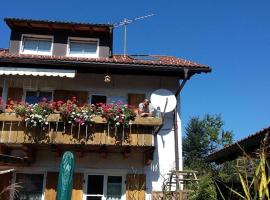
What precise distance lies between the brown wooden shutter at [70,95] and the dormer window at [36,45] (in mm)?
2267

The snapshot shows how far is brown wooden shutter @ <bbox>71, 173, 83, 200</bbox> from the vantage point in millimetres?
13565

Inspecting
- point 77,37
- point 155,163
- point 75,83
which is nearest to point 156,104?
point 155,163

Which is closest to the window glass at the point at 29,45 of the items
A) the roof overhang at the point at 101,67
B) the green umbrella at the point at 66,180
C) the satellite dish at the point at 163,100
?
the roof overhang at the point at 101,67

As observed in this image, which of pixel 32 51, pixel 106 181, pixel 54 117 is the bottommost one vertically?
pixel 106 181

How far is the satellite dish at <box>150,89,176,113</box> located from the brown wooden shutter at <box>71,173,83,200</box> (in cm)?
→ 343

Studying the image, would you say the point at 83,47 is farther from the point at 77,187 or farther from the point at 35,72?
the point at 77,187

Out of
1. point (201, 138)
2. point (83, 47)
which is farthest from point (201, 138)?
point (83, 47)

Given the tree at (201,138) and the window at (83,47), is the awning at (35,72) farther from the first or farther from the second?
the tree at (201,138)

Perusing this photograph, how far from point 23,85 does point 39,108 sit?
2.25 meters

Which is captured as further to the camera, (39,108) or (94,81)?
(94,81)

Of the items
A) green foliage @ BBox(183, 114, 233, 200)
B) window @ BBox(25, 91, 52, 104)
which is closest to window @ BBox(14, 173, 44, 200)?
window @ BBox(25, 91, 52, 104)

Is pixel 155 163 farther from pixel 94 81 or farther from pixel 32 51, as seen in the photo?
pixel 32 51

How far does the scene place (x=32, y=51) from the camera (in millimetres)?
16266

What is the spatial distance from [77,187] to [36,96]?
11.7 ft
